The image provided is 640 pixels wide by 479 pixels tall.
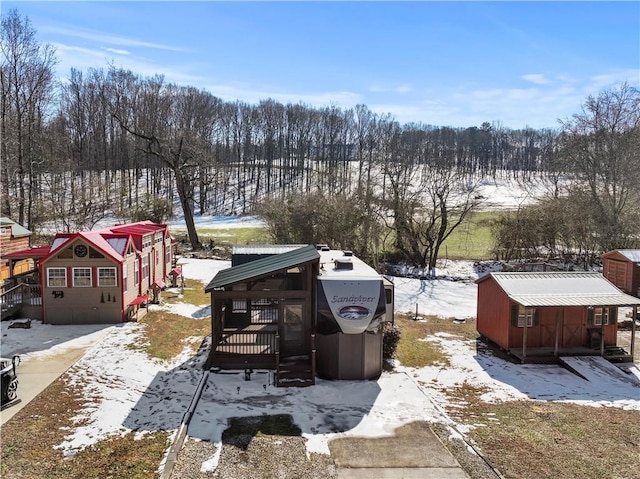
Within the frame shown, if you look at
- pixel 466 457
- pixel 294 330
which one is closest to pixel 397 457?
pixel 466 457

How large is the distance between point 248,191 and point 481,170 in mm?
48597

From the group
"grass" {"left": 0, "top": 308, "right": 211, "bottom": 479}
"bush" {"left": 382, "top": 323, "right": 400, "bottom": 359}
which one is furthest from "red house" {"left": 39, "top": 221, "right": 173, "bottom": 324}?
"bush" {"left": 382, "top": 323, "right": 400, "bottom": 359}

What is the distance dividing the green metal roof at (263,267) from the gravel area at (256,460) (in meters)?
4.83

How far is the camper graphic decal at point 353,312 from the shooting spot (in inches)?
504

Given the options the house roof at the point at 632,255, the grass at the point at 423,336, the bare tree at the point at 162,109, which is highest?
the bare tree at the point at 162,109

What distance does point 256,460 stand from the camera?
8695mm

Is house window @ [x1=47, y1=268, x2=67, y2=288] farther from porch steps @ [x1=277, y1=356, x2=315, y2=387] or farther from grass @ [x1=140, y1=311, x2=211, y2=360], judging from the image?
porch steps @ [x1=277, y1=356, x2=315, y2=387]

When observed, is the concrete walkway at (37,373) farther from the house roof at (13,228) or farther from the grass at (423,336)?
the house roof at (13,228)

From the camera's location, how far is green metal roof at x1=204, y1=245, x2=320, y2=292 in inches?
523

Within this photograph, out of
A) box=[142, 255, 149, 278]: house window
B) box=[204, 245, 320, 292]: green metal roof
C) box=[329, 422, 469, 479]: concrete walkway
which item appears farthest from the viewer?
box=[142, 255, 149, 278]: house window

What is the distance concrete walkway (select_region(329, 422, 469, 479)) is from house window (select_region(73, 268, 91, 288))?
12.0 metres

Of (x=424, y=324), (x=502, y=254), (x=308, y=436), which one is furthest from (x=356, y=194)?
(x=308, y=436)

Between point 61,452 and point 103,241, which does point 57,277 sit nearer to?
point 103,241

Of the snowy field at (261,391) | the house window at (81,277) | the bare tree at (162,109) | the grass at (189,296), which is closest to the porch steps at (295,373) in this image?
the snowy field at (261,391)
